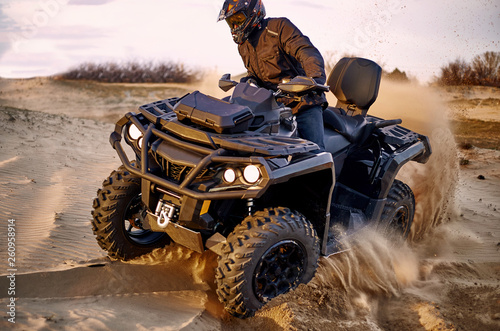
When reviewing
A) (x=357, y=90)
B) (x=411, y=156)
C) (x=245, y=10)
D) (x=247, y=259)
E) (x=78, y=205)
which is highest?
(x=245, y=10)

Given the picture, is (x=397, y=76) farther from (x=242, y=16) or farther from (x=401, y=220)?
(x=242, y=16)

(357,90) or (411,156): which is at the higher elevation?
(357,90)

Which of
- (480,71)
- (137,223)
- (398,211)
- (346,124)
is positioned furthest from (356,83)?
(480,71)

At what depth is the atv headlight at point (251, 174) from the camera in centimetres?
341

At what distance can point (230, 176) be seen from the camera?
11.4 ft

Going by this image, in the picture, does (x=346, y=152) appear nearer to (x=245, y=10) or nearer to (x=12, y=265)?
(x=245, y=10)

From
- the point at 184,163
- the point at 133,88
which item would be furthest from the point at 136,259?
the point at 133,88

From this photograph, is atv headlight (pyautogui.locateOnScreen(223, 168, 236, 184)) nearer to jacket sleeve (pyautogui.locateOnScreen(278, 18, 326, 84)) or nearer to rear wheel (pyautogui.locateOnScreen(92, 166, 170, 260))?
rear wheel (pyautogui.locateOnScreen(92, 166, 170, 260))

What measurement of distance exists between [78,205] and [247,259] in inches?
153

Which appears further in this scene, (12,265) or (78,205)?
(78,205)

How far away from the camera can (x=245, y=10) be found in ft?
14.2

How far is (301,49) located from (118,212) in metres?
2.15

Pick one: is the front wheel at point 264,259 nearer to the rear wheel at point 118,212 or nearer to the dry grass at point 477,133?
the rear wheel at point 118,212

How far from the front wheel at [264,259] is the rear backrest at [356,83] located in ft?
6.71
